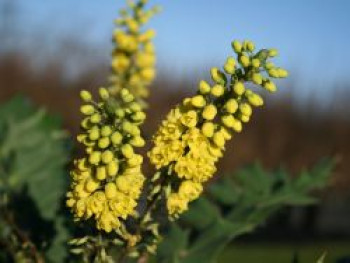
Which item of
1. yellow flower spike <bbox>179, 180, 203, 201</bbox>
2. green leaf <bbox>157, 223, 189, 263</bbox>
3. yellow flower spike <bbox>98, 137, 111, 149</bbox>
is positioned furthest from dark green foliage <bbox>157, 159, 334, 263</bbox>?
yellow flower spike <bbox>98, 137, 111, 149</bbox>

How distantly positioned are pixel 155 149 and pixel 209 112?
5.4 inches

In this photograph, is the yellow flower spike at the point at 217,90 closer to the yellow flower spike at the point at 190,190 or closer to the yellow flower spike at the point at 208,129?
the yellow flower spike at the point at 208,129

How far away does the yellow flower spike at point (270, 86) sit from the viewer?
1.36 m

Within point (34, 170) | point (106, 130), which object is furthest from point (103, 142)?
point (34, 170)

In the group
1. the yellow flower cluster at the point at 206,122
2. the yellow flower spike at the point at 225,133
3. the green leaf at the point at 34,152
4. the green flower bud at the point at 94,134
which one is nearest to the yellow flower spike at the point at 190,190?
the yellow flower cluster at the point at 206,122

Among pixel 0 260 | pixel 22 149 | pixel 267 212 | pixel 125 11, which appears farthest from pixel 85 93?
pixel 125 11

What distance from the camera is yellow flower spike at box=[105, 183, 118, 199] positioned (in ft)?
4.20

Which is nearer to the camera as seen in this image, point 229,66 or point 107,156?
point 107,156

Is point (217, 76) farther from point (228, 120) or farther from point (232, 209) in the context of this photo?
point (232, 209)

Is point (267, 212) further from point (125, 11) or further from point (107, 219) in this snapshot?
point (125, 11)

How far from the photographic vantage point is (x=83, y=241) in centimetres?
132

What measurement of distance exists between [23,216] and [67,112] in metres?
17.2

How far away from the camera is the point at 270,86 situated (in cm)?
136

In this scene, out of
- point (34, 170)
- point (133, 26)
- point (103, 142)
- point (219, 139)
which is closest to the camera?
point (103, 142)
